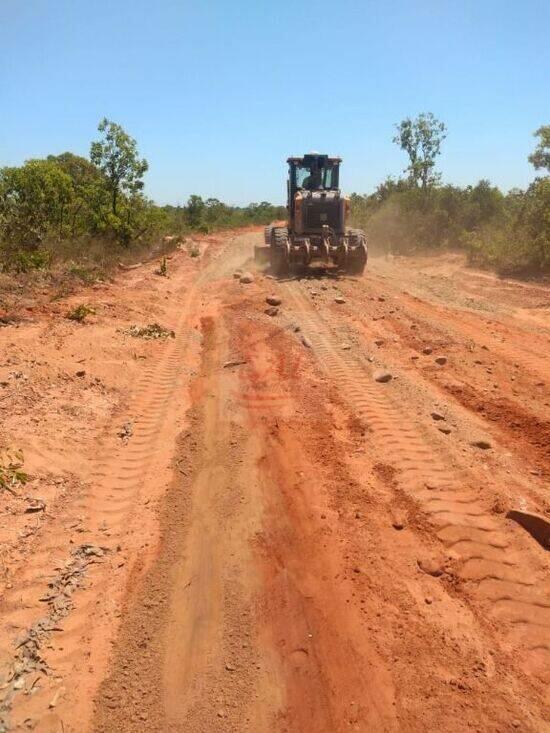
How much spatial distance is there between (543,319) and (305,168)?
331 inches

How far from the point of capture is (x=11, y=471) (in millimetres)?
5000

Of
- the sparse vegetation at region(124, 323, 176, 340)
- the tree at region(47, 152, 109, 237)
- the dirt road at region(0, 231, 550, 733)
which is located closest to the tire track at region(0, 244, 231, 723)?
the dirt road at region(0, 231, 550, 733)

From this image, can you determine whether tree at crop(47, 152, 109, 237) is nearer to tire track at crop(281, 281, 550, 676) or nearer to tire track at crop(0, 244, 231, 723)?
tire track at crop(0, 244, 231, 723)

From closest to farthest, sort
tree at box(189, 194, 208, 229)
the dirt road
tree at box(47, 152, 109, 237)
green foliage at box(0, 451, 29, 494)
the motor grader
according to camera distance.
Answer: the dirt road < green foliage at box(0, 451, 29, 494) < the motor grader < tree at box(47, 152, 109, 237) < tree at box(189, 194, 208, 229)

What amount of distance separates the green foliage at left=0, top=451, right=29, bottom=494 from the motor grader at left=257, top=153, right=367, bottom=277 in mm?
11398

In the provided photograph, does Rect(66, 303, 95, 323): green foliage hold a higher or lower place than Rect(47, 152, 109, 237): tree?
lower

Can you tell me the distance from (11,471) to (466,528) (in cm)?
416

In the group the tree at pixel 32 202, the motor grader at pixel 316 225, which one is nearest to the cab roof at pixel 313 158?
the motor grader at pixel 316 225

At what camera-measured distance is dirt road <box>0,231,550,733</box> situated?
299cm

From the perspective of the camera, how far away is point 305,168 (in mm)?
15852

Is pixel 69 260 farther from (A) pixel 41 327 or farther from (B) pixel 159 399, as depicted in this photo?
(B) pixel 159 399

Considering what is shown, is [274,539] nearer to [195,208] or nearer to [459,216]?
[459,216]

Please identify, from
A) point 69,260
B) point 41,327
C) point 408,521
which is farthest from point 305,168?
point 408,521

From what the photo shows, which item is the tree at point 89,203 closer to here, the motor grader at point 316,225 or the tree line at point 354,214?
the tree line at point 354,214
